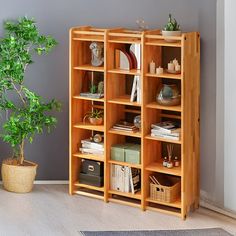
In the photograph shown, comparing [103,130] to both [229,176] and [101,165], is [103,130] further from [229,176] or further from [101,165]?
[229,176]

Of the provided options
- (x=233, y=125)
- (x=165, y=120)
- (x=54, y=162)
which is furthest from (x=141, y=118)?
(x=54, y=162)

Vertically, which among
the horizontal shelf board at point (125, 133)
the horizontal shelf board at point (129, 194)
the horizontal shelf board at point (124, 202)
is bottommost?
the horizontal shelf board at point (124, 202)

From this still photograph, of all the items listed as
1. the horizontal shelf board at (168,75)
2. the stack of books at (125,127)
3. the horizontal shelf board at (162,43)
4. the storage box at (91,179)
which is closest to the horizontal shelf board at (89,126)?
the stack of books at (125,127)

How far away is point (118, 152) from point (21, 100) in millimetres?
954

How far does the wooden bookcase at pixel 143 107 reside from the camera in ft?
16.1

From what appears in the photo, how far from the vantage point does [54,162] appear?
5.70m

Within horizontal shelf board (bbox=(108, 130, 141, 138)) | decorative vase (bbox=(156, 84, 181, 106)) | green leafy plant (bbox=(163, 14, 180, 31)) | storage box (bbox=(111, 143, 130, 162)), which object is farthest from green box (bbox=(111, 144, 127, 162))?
green leafy plant (bbox=(163, 14, 180, 31))

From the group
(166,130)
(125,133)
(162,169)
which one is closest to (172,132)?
(166,130)

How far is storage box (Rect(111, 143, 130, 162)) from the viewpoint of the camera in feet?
17.1

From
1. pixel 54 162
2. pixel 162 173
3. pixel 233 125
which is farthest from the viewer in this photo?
pixel 54 162

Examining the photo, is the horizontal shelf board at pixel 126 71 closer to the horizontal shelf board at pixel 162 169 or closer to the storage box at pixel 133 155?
the storage box at pixel 133 155

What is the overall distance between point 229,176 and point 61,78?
158cm

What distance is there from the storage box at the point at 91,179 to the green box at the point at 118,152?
0.21 meters

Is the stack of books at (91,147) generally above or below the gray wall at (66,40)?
below
